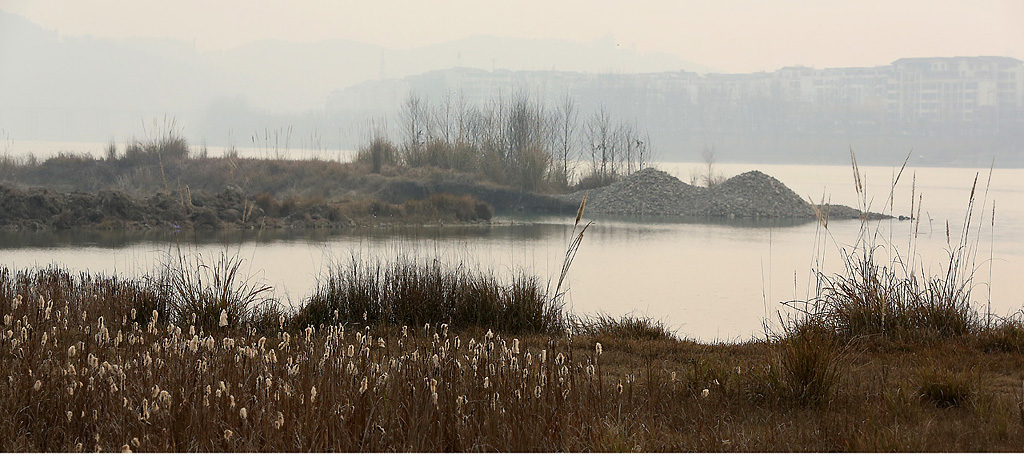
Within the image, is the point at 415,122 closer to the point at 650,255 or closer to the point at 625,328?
the point at 650,255

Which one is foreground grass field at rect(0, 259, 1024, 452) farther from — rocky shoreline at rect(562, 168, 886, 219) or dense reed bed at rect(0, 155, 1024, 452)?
rocky shoreline at rect(562, 168, 886, 219)

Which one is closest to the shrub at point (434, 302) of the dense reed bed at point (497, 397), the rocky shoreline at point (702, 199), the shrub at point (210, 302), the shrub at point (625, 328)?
the shrub at point (625, 328)

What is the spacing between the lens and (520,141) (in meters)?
20.2

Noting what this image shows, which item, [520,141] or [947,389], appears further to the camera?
[520,141]

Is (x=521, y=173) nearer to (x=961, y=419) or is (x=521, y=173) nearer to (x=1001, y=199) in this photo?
(x=1001, y=199)

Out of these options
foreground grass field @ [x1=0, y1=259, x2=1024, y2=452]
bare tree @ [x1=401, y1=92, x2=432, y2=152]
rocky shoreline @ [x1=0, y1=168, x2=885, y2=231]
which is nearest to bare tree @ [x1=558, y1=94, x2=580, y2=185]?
rocky shoreline @ [x1=0, y1=168, x2=885, y2=231]

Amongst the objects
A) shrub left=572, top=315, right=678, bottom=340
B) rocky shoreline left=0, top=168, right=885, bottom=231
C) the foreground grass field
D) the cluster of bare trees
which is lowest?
shrub left=572, top=315, right=678, bottom=340

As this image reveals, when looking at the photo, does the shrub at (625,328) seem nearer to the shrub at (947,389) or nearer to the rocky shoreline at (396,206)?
the shrub at (947,389)

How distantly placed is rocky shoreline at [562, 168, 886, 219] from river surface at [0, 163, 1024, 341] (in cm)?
225

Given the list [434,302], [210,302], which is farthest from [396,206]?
[210,302]

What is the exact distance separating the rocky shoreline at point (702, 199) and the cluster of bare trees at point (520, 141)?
1454mm

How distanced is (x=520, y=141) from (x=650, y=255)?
11197 mm

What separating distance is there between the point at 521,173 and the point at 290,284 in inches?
507

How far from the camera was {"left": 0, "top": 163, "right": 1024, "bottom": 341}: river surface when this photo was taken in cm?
589
